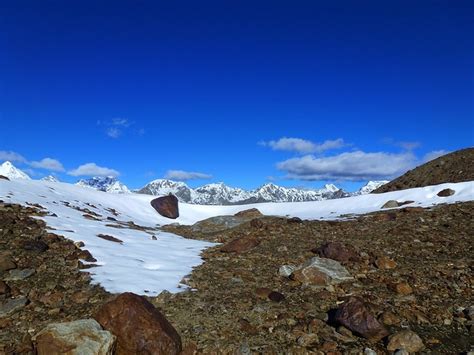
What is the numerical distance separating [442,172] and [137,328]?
41906 mm

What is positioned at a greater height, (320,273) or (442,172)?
(442,172)

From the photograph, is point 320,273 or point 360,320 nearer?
point 360,320

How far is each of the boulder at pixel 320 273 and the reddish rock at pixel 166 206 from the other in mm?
21972

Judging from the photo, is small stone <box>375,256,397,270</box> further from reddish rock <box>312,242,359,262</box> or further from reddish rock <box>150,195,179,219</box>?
reddish rock <box>150,195,179,219</box>

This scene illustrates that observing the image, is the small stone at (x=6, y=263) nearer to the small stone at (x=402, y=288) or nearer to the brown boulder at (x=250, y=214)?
the small stone at (x=402, y=288)

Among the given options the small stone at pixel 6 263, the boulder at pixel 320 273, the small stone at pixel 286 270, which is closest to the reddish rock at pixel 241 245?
the small stone at pixel 286 270

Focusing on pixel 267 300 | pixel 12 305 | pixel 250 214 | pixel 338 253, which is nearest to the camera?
pixel 12 305

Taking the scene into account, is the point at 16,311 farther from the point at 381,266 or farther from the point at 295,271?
the point at 381,266

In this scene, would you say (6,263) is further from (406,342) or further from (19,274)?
(406,342)

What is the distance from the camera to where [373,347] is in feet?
21.2

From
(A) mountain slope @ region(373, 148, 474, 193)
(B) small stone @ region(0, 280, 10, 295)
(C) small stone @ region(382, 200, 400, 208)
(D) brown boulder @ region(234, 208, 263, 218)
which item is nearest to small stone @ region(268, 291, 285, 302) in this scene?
(B) small stone @ region(0, 280, 10, 295)

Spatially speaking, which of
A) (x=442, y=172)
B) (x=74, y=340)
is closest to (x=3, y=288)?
(x=74, y=340)

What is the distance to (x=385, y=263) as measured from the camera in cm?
1055

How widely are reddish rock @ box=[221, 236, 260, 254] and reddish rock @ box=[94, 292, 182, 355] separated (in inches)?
246
